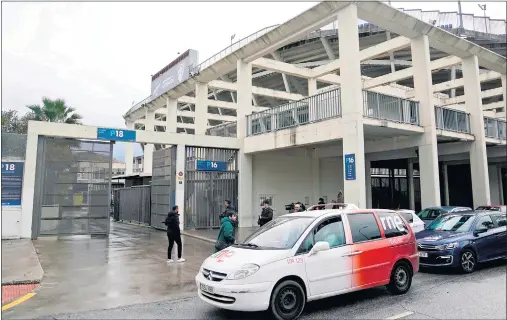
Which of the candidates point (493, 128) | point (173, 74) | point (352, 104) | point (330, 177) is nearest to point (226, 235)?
point (352, 104)

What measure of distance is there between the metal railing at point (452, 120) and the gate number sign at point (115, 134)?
13233mm

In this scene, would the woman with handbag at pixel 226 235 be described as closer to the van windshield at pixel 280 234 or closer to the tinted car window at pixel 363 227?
the van windshield at pixel 280 234

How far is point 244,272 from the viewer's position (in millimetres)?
5102

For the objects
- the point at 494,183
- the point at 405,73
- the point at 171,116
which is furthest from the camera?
the point at 494,183

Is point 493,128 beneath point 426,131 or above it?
above

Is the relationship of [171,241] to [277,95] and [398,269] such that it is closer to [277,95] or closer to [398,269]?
[398,269]

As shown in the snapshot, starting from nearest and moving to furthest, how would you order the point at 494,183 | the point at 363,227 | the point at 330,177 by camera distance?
the point at 363,227, the point at 330,177, the point at 494,183

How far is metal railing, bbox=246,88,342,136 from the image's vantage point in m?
13.8

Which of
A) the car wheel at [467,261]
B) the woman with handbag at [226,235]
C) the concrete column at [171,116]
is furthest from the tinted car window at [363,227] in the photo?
the concrete column at [171,116]

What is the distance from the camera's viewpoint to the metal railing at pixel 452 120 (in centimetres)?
1631

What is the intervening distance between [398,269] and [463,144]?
14.7 metres

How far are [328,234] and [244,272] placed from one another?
5.32ft

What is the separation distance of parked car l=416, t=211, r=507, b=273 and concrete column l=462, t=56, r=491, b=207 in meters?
9.75

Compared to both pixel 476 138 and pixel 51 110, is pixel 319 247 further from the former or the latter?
pixel 51 110
